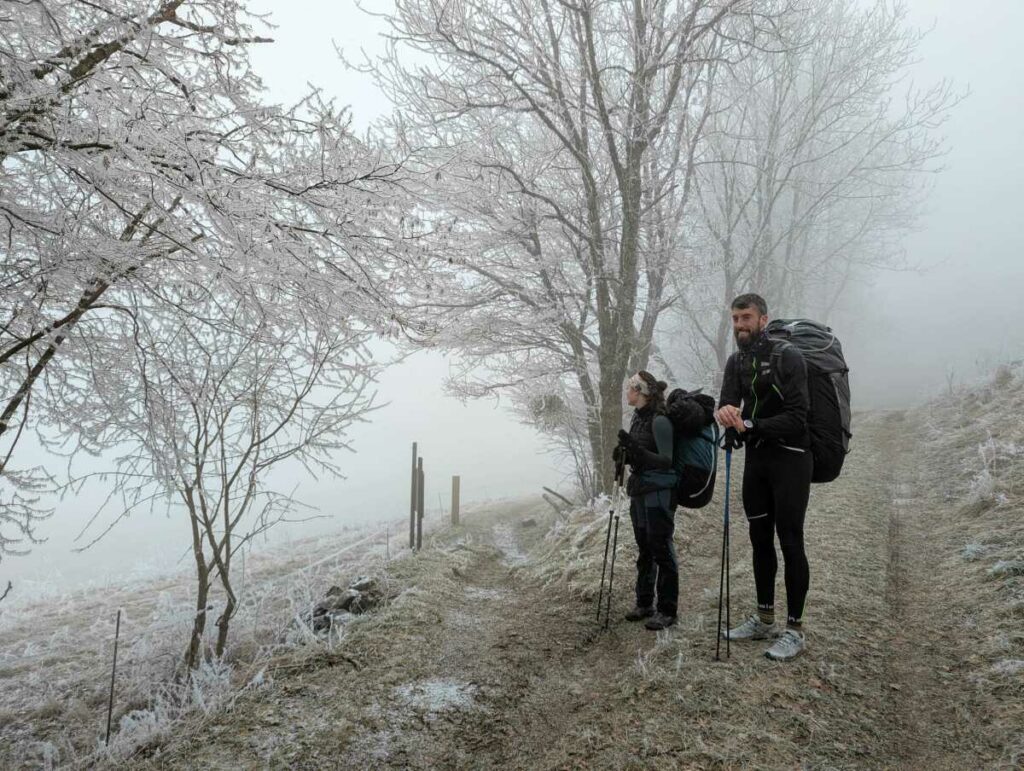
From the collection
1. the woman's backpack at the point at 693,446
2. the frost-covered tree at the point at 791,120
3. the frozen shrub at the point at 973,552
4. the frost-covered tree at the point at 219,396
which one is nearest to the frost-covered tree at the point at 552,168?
the frost-covered tree at the point at 219,396

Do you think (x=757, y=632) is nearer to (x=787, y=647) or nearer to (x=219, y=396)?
(x=787, y=647)

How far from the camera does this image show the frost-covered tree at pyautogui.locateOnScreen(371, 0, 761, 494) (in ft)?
22.6

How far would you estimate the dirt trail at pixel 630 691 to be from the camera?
2879 millimetres

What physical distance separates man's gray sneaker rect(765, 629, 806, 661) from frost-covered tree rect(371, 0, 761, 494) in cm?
A: 451

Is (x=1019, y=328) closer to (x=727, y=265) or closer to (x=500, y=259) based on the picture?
(x=727, y=265)

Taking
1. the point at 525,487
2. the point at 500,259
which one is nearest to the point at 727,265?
the point at 500,259

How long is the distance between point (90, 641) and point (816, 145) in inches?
862

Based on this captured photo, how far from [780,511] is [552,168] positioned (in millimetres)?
7149

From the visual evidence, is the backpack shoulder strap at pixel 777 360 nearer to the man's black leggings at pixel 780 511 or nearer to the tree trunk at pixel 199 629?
the man's black leggings at pixel 780 511

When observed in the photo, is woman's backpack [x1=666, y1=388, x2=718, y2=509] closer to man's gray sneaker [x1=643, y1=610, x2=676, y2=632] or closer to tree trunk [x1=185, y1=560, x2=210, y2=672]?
man's gray sneaker [x1=643, y1=610, x2=676, y2=632]

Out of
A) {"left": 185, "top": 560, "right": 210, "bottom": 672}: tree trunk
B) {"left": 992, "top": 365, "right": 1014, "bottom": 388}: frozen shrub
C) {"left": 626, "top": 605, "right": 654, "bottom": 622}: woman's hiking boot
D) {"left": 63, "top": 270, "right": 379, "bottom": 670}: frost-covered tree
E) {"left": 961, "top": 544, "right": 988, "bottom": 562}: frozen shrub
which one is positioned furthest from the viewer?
{"left": 992, "top": 365, "right": 1014, "bottom": 388}: frozen shrub

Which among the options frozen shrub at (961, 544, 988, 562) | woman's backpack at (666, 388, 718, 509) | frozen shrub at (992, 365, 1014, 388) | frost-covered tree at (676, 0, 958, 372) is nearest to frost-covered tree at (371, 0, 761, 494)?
frost-covered tree at (676, 0, 958, 372)

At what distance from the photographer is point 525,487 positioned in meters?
35.2

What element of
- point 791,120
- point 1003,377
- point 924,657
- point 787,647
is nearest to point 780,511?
point 787,647
